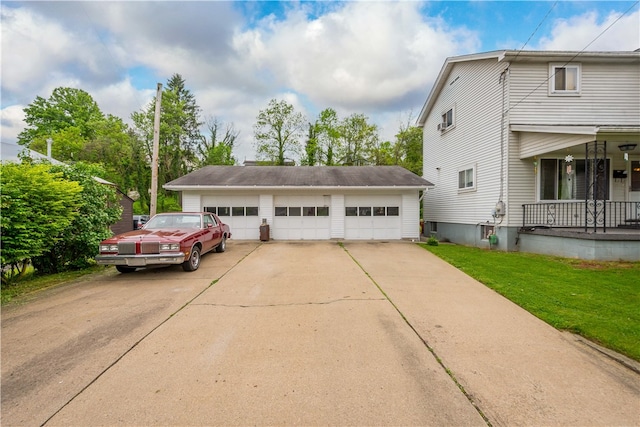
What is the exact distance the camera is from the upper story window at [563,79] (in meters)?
10.6

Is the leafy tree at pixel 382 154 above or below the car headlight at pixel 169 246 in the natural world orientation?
above

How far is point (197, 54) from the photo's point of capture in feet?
43.7

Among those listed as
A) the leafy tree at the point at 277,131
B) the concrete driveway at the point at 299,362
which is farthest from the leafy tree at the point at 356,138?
the concrete driveway at the point at 299,362

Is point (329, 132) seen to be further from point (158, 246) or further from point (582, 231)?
point (158, 246)

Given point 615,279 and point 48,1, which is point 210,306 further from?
point 48,1

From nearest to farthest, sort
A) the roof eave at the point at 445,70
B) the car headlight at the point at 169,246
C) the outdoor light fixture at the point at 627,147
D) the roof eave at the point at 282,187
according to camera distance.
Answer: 1. the car headlight at the point at 169,246
2. the outdoor light fixture at the point at 627,147
3. the roof eave at the point at 445,70
4. the roof eave at the point at 282,187

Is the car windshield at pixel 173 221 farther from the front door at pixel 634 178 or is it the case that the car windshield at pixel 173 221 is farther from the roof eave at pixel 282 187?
Result: the front door at pixel 634 178

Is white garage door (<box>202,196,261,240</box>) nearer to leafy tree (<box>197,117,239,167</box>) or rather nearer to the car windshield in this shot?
the car windshield

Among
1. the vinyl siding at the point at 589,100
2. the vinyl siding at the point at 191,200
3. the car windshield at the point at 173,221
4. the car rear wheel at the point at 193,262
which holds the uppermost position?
the vinyl siding at the point at 589,100

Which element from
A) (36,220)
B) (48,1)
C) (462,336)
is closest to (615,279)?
(462,336)

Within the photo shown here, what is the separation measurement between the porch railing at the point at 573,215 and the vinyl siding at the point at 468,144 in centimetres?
131

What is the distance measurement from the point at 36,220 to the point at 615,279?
503 inches

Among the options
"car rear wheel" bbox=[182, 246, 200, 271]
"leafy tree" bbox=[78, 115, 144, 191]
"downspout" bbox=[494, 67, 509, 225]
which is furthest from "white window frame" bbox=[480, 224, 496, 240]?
"leafy tree" bbox=[78, 115, 144, 191]

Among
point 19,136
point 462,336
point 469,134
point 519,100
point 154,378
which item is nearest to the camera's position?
point 154,378
